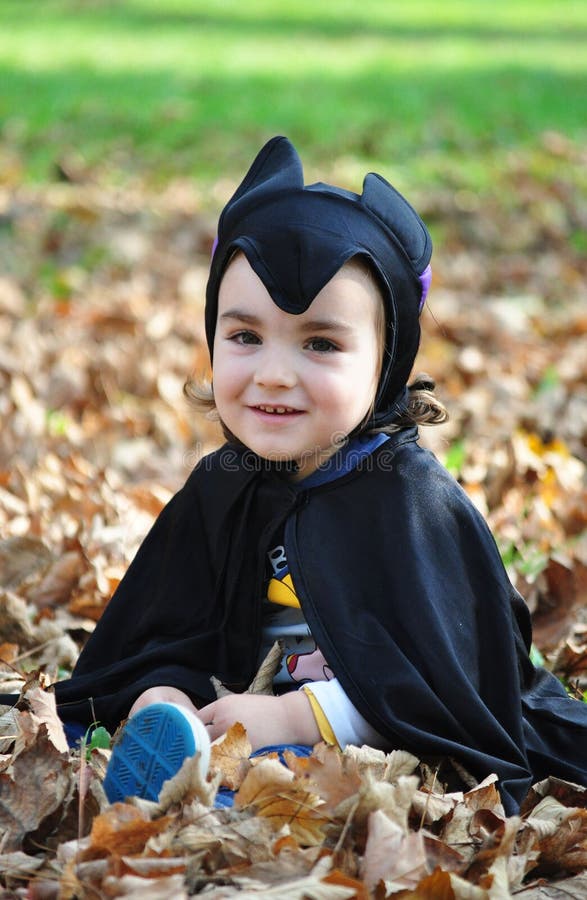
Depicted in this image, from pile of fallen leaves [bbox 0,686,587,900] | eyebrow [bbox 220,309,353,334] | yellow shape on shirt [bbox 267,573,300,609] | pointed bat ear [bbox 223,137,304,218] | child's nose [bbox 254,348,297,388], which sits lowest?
pile of fallen leaves [bbox 0,686,587,900]

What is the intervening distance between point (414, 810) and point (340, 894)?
0.47m

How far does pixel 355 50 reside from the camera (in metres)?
20.2

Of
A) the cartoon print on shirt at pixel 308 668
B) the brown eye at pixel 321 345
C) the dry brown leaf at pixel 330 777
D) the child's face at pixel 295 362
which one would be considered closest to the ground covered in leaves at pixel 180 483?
the dry brown leaf at pixel 330 777

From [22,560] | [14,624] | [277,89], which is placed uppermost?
[277,89]

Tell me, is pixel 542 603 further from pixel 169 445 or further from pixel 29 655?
pixel 169 445

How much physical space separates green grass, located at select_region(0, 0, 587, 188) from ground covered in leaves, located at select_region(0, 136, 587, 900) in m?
1.50

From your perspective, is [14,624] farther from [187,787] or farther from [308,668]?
[187,787]

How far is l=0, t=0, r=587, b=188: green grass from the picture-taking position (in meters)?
11.3

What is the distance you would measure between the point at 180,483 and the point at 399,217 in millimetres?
2100

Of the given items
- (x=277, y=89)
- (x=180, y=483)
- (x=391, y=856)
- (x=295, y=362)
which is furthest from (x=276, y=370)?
(x=277, y=89)

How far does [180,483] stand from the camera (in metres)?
4.81

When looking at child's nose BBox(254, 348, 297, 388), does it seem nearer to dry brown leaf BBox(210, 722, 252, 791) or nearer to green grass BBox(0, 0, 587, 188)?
dry brown leaf BBox(210, 722, 252, 791)

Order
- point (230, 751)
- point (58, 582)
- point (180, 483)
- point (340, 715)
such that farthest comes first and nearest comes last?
point (180, 483) → point (58, 582) → point (340, 715) → point (230, 751)

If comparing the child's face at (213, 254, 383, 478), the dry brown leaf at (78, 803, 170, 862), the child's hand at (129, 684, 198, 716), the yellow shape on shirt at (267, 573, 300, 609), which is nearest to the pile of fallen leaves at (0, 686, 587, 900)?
the dry brown leaf at (78, 803, 170, 862)
